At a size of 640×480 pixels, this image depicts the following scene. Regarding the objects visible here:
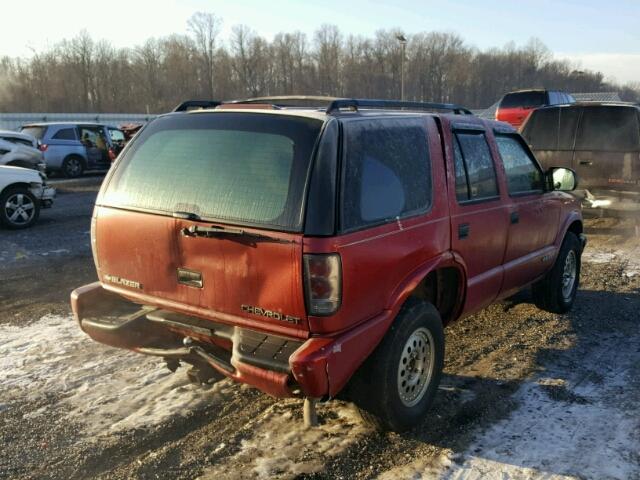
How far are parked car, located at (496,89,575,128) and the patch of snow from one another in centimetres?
1685

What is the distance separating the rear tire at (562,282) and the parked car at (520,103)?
1381 centimetres

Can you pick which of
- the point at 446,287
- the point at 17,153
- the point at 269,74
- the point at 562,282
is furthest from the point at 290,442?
the point at 269,74

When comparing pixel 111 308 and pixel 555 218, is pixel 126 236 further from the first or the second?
pixel 555 218

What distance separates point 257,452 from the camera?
130 inches

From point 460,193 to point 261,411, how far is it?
1947mm

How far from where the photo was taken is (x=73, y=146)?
19250 millimetres

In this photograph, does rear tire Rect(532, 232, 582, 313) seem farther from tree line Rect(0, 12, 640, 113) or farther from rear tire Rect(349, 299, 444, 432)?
tree line Rect(0, 12, 640, 113)

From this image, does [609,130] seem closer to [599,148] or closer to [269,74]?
[599,148]

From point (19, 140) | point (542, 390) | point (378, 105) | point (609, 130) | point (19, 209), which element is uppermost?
point (378, 105)

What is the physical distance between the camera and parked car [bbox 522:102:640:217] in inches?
364

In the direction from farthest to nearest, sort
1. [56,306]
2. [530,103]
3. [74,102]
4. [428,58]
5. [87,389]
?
[428,58] → [74,102] → [530,103] → [56,306] → [87,389]

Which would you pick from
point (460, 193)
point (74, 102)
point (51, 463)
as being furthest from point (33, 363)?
point (74, 102)

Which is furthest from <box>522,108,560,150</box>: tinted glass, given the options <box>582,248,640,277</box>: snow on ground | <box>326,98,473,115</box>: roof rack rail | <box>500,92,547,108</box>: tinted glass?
<box>500,92,547,108</box>: tinted glass

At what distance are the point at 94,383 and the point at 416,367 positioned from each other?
88.2 inches
